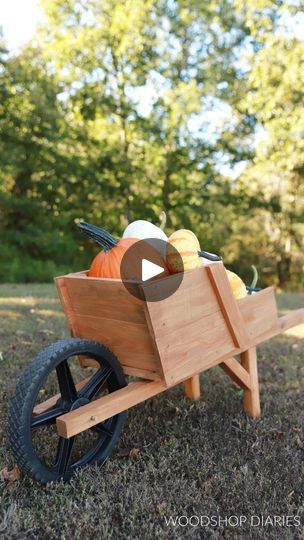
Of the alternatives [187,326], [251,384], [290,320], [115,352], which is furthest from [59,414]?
[290,320]

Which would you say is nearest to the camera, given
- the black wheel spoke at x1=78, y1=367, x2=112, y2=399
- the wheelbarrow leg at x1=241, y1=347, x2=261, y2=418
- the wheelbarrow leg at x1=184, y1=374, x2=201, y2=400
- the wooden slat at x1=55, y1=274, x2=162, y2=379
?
the wooden slat at x1=55, y1=274, x2=162, y2=379

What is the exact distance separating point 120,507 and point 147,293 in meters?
0.85

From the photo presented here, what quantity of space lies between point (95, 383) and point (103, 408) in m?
0.24

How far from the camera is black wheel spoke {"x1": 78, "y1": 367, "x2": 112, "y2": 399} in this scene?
95.6 inches

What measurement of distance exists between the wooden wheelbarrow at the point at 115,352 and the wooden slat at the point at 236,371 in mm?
76

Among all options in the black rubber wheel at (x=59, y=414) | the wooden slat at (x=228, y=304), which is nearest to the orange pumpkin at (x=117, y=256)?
the wooden slat at (x=228, y=304)

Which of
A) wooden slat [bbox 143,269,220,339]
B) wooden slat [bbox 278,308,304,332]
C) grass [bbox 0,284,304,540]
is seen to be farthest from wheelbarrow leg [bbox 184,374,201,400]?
wooden slat [bbox 143,269,220,339]

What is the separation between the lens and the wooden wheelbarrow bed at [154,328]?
→ 7.32ft

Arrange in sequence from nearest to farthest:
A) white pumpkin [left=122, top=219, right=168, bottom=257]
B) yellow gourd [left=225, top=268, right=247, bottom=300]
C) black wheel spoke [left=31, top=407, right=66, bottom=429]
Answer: black wheel spoke [left=31, top=407, right=66, bottom=429]
white pumpkin [left=122, top=219, right=168, bottom=257]
yellow gourd [left=225, top=268, right=247, bottom=300]

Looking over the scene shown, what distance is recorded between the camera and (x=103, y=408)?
7.23 ft

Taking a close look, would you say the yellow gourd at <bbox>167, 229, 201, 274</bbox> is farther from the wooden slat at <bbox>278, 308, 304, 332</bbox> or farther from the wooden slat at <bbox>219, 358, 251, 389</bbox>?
the wooden slat at <bbox>278, 308, 304, 332</bbox>

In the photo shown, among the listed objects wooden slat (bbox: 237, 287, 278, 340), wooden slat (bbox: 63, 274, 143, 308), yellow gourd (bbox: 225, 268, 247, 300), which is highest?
wooden slat (bbox: 63, 274, 143, 308)

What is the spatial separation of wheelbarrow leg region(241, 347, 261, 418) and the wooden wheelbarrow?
26 centimetres

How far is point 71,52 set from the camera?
16.5 meters
